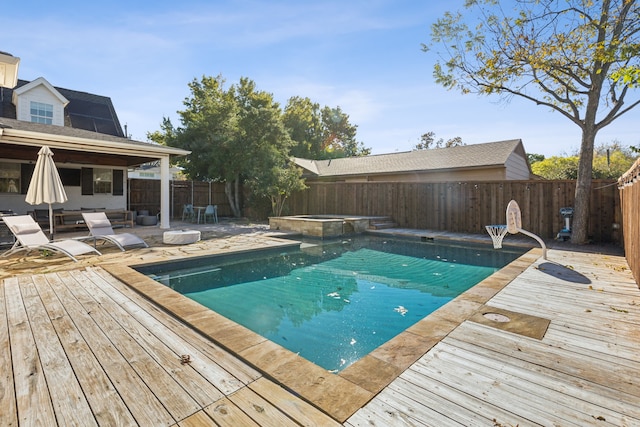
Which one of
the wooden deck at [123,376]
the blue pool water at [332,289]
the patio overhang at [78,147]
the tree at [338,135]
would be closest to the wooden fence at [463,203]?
the blue pool water at [332,289]

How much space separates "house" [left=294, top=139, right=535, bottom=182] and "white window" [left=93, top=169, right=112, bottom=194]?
982cm

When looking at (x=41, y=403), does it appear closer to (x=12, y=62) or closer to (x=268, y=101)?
(x=12, y=62)

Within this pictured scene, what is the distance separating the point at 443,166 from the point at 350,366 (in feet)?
44.7

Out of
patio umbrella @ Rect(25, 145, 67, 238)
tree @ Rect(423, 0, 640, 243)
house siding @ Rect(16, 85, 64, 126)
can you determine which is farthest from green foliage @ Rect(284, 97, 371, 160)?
patio umbrella @ Rect(25, 145, 67, 238)

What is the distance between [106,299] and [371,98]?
14.6 metres

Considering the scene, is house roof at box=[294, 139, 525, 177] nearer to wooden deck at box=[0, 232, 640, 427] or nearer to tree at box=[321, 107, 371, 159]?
wooden deck at box=[0, 232, 640, 427]

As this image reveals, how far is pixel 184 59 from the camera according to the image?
938cm

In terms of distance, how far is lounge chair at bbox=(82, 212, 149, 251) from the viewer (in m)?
6.52

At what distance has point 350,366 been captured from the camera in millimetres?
2182

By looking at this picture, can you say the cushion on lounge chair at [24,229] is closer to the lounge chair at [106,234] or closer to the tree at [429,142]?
the lounge chair at [106,234]

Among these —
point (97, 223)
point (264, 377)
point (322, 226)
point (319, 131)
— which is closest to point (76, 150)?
point (97, 223)

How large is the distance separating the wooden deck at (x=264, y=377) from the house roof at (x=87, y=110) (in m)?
13.1

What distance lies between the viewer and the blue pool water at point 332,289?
3545mm

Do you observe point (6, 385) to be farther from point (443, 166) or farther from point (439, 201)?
point (443, 166)
